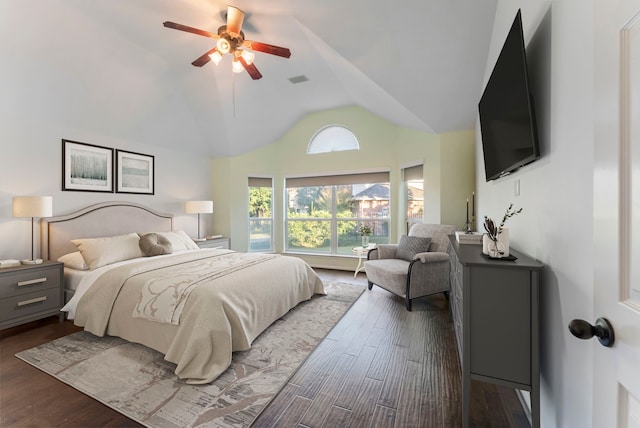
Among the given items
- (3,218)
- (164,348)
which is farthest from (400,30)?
(3,218)

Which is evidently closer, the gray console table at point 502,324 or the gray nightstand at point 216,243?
the gray console table at point 502,324

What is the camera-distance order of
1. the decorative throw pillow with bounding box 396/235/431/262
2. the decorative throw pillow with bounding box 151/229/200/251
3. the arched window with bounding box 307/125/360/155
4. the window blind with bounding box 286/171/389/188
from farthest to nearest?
the arched window with bounding box 307/125/360/155 → the window blind with bounding box 286/171/389/188 → the decorative throw pillow with bounding box 151/229/200/251 → the decorative throw pillow with bounding box 396/235/431/262

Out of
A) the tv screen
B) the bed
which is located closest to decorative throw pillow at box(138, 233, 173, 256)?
the bed

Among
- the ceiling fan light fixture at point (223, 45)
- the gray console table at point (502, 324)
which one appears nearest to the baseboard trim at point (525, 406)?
the gray console table at point (502, 324)

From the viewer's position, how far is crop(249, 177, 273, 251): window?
5750mm

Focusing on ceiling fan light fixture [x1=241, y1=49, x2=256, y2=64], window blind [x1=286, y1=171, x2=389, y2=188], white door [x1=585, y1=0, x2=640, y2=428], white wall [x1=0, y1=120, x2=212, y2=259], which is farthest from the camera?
window blind [x1=286, y1=171, x2=389, y2=188]

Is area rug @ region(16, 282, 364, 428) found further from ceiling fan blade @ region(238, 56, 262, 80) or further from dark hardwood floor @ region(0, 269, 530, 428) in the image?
ceiling fan blade @ region(238, 56, 262, 80)

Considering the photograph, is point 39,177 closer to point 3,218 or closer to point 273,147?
point 3,218

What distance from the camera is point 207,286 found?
220cm

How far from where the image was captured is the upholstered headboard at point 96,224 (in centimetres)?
315

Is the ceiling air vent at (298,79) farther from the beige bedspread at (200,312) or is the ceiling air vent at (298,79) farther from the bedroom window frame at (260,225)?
the beige bedspread at (200,312)

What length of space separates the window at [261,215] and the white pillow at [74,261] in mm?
2963

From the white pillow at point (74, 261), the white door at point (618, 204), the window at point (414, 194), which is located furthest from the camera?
the window at point (414, 194)

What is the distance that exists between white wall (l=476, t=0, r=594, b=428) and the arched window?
3.58 metres
